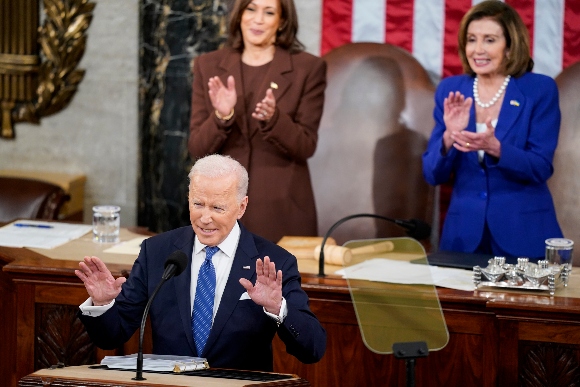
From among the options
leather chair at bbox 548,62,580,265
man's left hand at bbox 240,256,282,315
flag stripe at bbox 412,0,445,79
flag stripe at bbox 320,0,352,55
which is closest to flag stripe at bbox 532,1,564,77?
leather chair at bbox 548,62,580,265

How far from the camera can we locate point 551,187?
566 cm

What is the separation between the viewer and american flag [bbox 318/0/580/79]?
5.78 meters

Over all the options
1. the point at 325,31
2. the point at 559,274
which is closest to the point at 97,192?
the point at 325,31

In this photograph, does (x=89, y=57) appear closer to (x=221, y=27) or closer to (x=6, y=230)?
(x=221, y=27)

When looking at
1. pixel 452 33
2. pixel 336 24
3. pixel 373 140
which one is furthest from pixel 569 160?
pixel 336 24

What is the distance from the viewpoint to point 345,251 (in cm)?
429

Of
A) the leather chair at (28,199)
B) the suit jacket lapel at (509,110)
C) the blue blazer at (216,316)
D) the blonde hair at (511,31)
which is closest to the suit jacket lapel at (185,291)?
the blue blazer at (216,316)

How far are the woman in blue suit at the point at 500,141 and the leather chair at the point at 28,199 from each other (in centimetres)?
228

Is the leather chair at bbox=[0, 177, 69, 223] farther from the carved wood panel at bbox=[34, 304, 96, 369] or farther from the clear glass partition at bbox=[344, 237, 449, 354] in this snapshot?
the clear glass partition at bbox=[344, 237, 449, 354]

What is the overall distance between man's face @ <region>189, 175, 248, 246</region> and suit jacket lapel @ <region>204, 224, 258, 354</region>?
0.30 feet

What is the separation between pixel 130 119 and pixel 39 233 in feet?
6.56

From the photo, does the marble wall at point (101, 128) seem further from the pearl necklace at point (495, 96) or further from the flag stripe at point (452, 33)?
the pearl necklace at point (495, 96)

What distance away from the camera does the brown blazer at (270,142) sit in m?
4.82

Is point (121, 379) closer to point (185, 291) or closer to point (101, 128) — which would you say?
point (185, 291)
